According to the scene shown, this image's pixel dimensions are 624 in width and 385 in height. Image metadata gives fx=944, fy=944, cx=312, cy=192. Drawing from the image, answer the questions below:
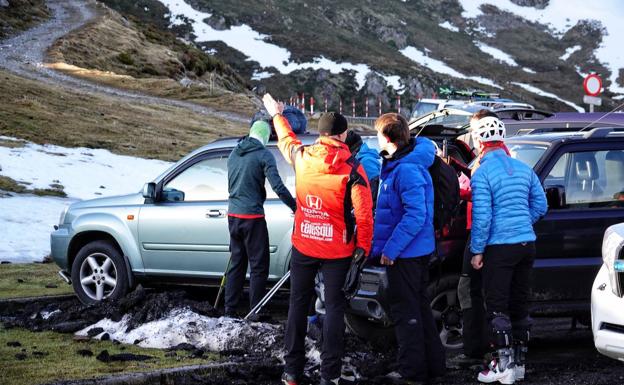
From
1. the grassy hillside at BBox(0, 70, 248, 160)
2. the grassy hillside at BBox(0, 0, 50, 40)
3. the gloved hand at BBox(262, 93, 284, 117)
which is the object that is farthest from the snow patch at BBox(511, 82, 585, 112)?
the gloved hand at BBox(262, 93, 284, 117)

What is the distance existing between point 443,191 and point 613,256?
1.27 m

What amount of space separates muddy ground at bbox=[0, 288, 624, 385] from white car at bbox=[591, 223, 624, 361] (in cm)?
72

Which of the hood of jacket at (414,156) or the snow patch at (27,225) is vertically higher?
the hood of jacket at (414,156)

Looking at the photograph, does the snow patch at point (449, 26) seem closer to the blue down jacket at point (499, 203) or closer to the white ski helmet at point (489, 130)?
the white ski helmet at point (489, 130)

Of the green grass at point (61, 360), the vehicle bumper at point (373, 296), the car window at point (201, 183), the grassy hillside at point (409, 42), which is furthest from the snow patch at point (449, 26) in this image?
the vehicle bumper at point (373, 296)

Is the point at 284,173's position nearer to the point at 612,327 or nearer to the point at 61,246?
the point at 61,246

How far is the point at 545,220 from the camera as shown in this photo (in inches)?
305

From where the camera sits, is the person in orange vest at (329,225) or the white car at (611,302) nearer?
the white car at (611,302)

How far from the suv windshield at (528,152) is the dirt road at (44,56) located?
29031 millimetres

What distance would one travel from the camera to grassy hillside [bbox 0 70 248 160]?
2614 centimetres

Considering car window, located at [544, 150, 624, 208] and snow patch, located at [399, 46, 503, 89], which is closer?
car window, located at [544, 150, 624, 208]

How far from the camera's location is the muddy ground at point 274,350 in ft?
22.6

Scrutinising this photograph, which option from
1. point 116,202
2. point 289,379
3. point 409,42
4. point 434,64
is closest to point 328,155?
point 289,379

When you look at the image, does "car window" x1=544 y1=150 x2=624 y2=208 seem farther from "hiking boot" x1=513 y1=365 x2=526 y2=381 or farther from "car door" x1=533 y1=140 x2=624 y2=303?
"hiking boot" x1=513 y1=365 x2=526 y2=381
